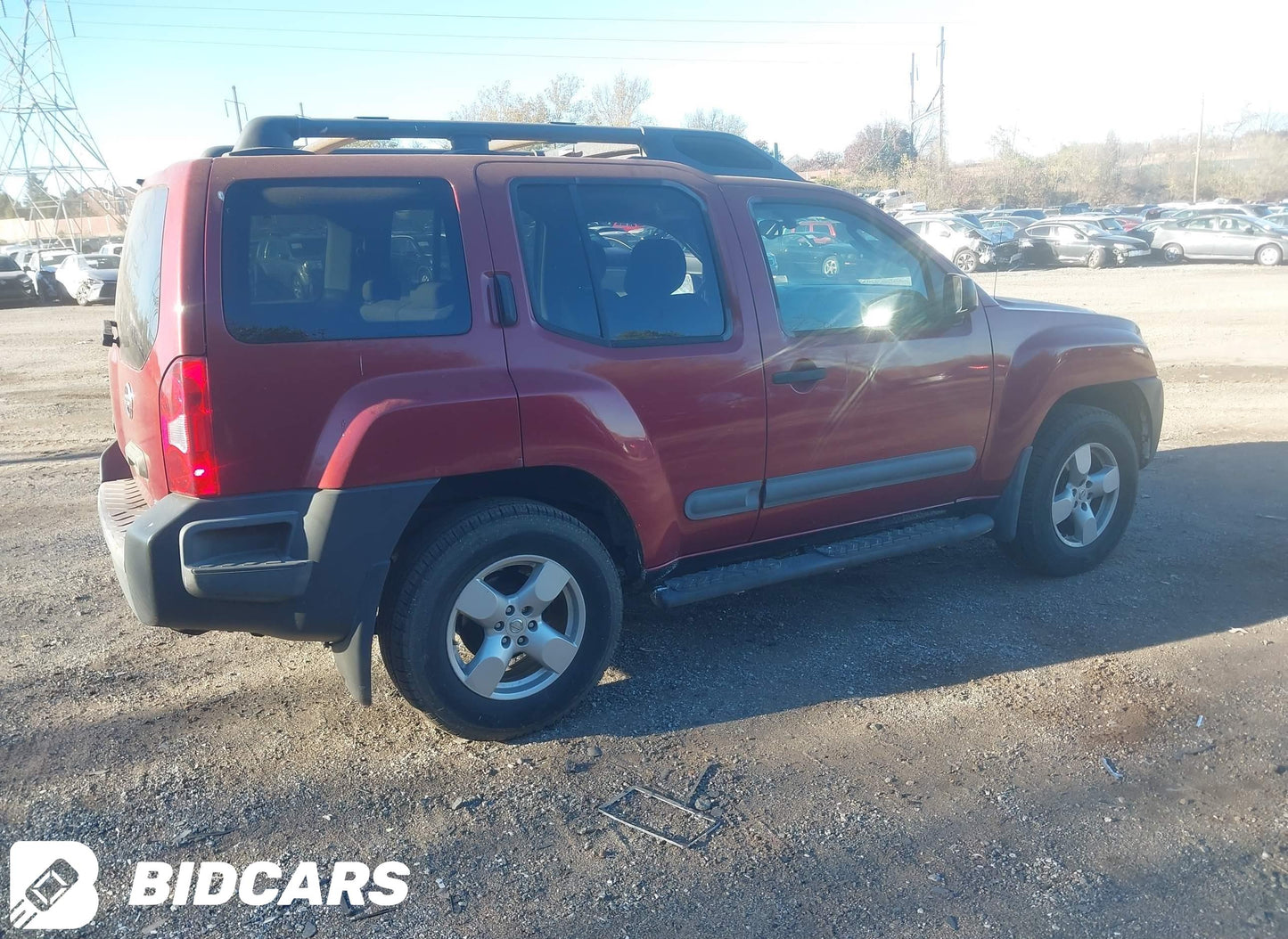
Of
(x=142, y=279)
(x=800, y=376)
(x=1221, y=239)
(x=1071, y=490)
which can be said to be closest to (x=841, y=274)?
(x=800, y=376)

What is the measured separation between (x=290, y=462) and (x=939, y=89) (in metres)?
53.4

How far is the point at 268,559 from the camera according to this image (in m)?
3.29

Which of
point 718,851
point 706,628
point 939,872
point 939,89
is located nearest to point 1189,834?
point 939,872

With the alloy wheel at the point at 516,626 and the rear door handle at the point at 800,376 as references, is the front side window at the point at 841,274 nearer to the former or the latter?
the rear door handle at the point at 800,376

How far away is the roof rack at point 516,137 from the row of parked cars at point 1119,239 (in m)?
23.2

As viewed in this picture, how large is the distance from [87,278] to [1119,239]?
26987 millimetres

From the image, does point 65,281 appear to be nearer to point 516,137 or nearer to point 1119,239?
point 516,137

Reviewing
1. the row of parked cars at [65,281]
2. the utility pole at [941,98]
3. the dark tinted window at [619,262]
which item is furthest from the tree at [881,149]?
the dark tinted window at [619,262]

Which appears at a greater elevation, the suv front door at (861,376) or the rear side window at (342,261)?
the rear side window at (342,261)

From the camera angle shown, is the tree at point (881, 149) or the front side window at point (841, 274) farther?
the tree at point (881, 149)

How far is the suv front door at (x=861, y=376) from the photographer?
167 inches

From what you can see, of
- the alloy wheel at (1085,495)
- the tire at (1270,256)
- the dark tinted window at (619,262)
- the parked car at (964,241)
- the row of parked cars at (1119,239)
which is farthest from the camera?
the row of parked cars at (1119,239)

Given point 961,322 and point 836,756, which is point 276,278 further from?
point 961,322

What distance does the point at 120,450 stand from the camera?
4.33 metres
